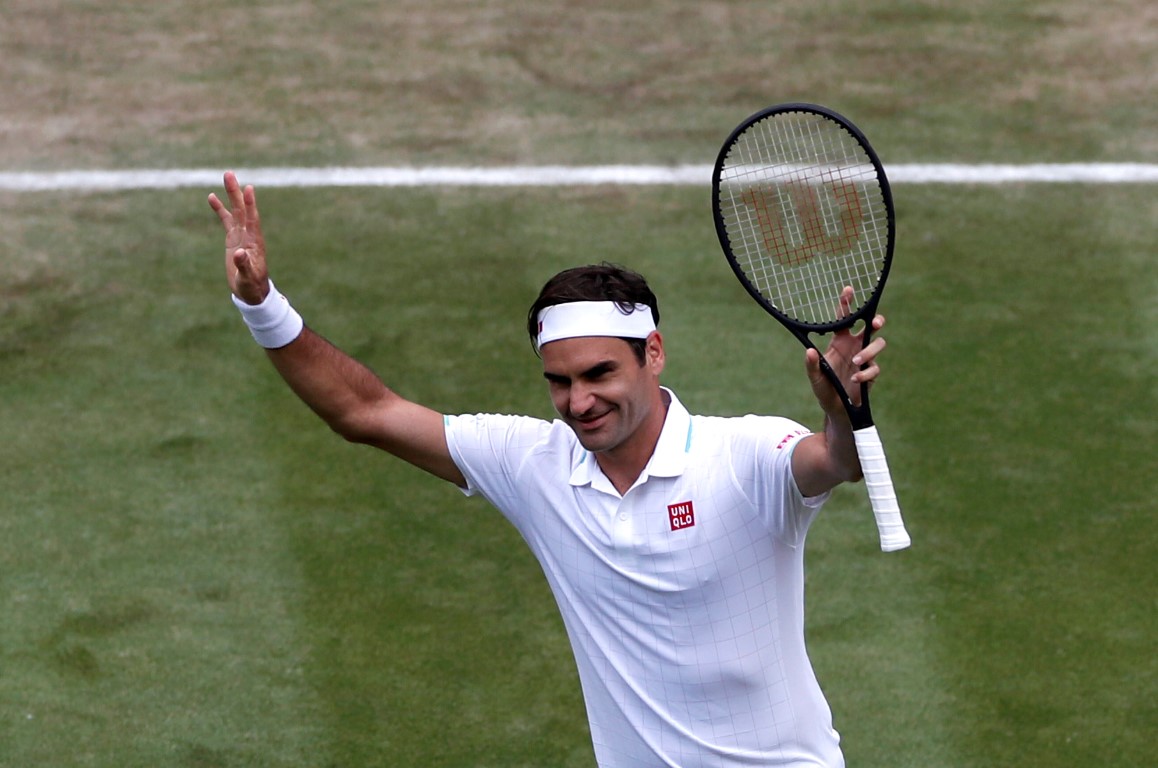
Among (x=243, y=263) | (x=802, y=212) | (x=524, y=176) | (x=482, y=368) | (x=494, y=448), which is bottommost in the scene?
(x=494, y=448)

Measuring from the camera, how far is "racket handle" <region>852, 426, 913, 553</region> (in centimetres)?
436

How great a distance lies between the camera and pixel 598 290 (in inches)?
189

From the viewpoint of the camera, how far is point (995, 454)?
327 inches

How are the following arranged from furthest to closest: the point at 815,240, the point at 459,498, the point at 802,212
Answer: the point at 802,212 < the point at 459,498 < the point at 815,240

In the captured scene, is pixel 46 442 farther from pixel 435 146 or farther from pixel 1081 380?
pixel 1081 380

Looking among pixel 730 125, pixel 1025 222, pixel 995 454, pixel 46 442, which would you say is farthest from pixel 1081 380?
pixel 46 442

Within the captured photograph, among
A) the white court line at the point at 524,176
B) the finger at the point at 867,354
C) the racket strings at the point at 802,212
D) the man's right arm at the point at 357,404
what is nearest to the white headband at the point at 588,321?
the man's right arm at the point at 357,404

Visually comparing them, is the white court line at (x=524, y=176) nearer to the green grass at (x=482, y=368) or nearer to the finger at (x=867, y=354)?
the green grass at (x=482, y=368)

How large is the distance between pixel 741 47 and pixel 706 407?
4.15m

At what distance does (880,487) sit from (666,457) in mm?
650

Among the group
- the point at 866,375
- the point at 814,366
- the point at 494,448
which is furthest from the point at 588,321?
the point at 866,375

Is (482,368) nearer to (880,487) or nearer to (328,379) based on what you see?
(328,379)

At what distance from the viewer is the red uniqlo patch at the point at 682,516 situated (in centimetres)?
472

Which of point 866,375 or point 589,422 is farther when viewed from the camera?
point 589,422
